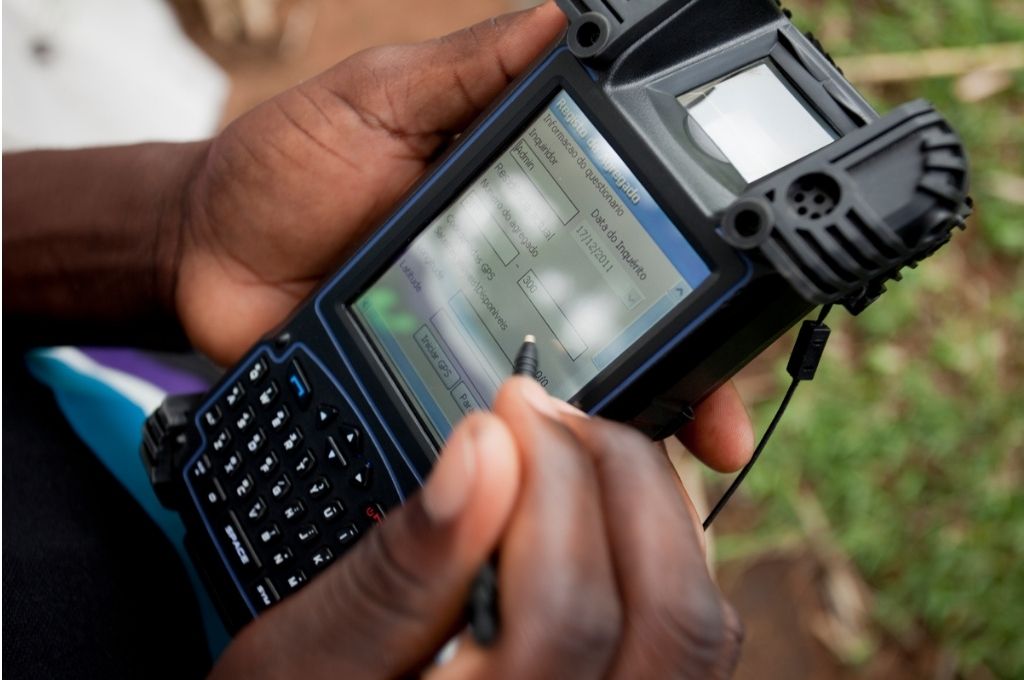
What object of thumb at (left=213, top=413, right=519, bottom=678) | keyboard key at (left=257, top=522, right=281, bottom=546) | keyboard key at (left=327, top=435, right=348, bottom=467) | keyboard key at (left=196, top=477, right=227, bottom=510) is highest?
keyboard key at (left=196, top=477, right=227, bottom=510)

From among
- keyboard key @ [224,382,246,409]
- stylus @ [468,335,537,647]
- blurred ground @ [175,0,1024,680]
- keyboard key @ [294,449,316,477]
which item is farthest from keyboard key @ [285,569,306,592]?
blurred ground @ [175,0,1024,680]

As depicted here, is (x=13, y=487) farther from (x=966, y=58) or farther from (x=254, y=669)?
(x=966, y=58)

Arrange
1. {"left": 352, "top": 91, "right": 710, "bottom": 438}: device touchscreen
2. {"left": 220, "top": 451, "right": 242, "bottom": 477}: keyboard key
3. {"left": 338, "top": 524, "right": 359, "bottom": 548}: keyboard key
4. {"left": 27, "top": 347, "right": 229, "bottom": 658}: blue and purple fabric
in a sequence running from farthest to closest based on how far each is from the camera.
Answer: {"left": 27, "top": 347, "right": 229, "bottom": 658}: blue and purple fabric → {"left": 220, "top": 451, "right": 242, "bottom": 477}: keyboard key → {"left": 338, "top": 524, "right": 359, "bottom": 548}: keyboard key → {"left": 352, "top": 91, "right": 710, "bottom": 438}: device touchscreen

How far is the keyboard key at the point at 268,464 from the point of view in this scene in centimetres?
108

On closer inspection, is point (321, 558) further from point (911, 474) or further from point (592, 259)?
point (911, 474)

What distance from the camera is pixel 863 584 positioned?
178 cm

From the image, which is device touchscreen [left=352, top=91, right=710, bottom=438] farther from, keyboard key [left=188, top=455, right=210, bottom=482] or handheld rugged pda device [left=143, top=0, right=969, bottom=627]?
keyboard key [left=188, top=455, right=210, bottom=482]

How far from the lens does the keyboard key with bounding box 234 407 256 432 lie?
1.11 meters

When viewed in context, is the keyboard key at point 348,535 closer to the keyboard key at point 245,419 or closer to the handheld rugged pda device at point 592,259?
the handheld rugged pda device at point 592,259

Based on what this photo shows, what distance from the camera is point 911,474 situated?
182cm

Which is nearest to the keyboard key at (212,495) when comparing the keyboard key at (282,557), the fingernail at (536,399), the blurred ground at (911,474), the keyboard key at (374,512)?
the keyboard key at (282,557)

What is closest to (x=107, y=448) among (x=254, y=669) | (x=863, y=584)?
(x=254, y=669)

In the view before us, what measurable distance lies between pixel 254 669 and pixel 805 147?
0.64 meters

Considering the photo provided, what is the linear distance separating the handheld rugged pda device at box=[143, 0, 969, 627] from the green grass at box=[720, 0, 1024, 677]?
3.06 feet
